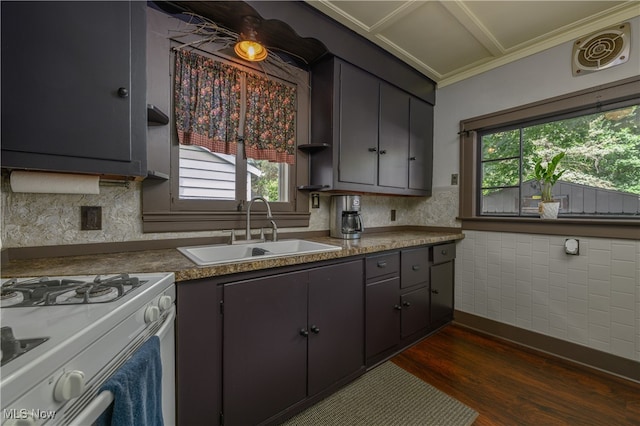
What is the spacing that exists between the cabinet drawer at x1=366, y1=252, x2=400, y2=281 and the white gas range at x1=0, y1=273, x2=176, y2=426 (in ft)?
4.02

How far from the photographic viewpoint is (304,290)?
54.6 inches

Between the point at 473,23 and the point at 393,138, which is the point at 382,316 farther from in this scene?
the point at 473,23

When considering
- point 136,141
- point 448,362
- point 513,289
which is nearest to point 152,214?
point 136,141

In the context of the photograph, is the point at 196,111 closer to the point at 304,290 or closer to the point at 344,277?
the point at 304,290

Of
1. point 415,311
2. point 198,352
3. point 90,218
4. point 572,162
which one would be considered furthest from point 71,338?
point 572,162

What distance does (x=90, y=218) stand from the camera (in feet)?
4.33

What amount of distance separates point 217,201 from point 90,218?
25.5 inches

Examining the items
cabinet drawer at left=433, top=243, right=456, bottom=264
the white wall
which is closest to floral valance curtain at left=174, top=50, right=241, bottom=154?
cabinet drawer at left=433, top=243, right=456, bottom=264

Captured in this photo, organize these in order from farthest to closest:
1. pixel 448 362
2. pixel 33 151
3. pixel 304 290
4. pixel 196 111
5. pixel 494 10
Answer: pixel 448 362, pixel 494 10, pixel 196 111, pixel 304 290, pixel 33 151

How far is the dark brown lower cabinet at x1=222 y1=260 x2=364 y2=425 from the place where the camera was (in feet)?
3.81

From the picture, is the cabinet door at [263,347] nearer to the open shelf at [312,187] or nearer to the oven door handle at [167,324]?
the oven door handle at [167,324]

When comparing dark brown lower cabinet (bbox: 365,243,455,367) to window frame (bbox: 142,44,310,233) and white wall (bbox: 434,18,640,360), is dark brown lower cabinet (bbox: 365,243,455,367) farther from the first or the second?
window frame (bbox: 142,44,310,233)

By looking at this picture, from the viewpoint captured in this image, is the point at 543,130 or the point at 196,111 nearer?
the point at 196,111

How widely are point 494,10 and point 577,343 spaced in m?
2.53
